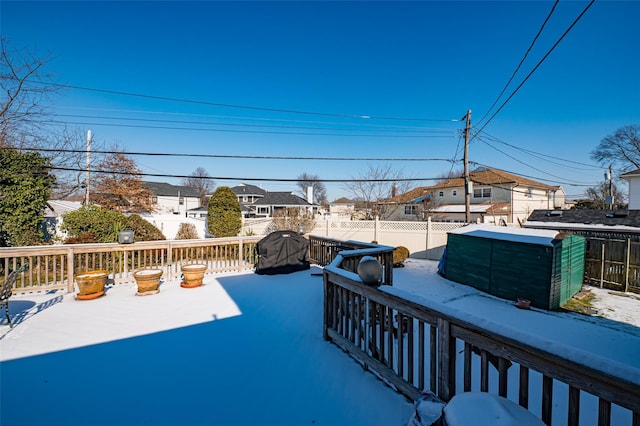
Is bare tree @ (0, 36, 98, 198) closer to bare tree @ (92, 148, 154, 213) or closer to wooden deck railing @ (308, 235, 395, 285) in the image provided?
wooden deck railing @ (308, 235, 395, 285)

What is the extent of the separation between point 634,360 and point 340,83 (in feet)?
39.8

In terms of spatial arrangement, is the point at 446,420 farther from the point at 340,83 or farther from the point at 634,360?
the point at 340,83

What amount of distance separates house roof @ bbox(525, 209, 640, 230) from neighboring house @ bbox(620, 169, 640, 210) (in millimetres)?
7933

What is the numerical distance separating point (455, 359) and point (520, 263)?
20.8ft

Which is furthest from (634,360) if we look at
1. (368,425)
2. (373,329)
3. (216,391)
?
(216,391)

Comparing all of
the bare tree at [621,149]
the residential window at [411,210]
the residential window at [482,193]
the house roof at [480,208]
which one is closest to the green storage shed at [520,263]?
the house roof at [480,208]

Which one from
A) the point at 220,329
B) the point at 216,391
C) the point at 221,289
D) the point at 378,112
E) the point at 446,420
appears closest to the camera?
the point at 446,420

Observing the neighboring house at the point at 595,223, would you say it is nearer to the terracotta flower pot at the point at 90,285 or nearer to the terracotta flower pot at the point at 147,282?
the terracotta flower pot at the point at 147,282

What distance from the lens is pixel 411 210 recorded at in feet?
74.6

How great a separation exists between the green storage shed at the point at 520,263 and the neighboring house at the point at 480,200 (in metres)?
10.6

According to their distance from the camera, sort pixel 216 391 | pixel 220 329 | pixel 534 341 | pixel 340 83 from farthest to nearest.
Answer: pixel 340 83 → pixel 220 329 → pixel 216 391 → pixel 534 341

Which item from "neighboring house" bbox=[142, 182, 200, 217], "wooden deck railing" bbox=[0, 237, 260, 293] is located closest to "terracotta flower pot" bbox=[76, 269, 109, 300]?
"wooden deck railing" bbox=[0, 237, 260, 293]

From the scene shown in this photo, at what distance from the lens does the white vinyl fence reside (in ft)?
36.9

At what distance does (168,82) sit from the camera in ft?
→ 35.3
